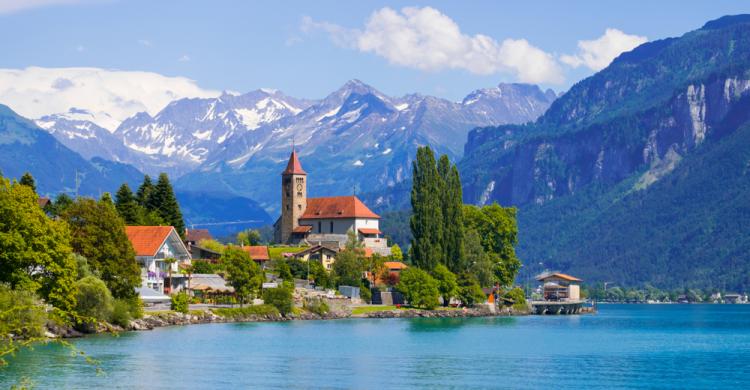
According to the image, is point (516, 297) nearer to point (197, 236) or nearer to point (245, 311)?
point (197, 236)

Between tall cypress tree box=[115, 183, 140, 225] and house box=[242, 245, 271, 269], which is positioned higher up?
tall cypress tree box=[115, 183, 140, 225]

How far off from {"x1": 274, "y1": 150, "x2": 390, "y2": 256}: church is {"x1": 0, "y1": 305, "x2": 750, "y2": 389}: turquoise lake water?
59.3m

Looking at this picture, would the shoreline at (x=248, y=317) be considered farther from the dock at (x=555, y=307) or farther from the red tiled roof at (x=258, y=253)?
the red tiled roof at (x=258, y=253)

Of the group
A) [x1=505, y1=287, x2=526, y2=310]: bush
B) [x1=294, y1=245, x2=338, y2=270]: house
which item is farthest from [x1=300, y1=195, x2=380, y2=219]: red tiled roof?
[x1=505, y1=287, x2=526, y2=310]: bush

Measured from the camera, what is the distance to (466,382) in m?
60.2

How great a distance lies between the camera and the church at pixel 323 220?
16700cm

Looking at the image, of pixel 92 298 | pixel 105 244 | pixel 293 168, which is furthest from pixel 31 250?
pixel 293 168

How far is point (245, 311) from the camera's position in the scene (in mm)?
Result: 113688

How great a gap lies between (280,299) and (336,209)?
51952 millimetres

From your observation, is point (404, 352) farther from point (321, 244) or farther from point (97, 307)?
point (321, 244)

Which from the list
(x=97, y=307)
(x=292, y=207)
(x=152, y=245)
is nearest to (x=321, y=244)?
(x=292, y=207)

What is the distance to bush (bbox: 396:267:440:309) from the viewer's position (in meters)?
132

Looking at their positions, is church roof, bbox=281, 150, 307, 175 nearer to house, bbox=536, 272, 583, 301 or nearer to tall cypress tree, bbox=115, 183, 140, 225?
house, bbox=536, 272, 583, 301

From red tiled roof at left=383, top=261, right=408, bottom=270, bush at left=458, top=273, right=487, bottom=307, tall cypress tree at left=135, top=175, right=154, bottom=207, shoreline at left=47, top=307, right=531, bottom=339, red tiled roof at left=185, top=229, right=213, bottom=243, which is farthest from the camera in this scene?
red tiled roof at left=185, top=229, right=213, bottom=243
